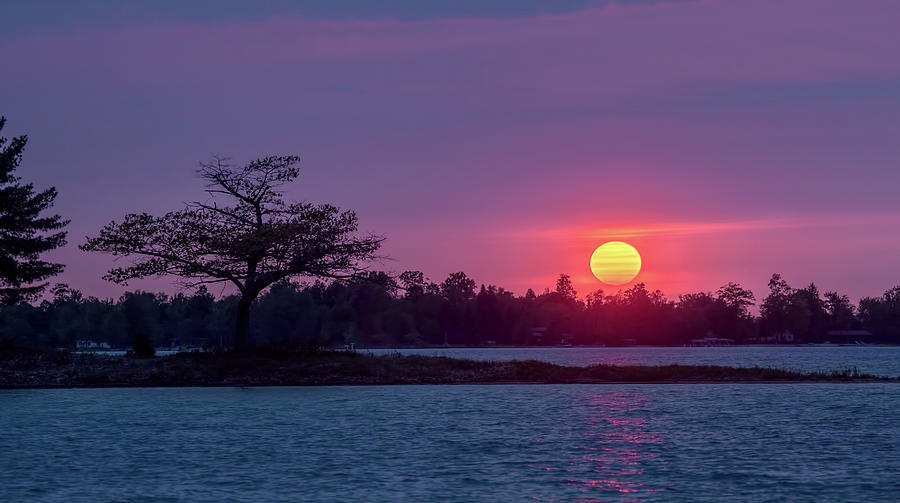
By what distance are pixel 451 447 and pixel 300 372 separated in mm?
33042

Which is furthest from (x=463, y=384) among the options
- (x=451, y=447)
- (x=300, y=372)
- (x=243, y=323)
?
(x=451, y=447)

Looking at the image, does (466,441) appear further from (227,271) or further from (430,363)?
(227,271)

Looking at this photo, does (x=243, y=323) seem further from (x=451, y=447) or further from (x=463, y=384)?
(x=451, y=447)

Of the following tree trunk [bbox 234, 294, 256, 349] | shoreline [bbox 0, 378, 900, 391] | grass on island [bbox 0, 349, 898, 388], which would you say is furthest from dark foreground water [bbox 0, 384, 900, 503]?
tree trunk [bbox 234, 294, 256, 349]

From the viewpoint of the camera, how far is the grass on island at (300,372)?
63656 millimetres

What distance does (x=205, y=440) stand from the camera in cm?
3631


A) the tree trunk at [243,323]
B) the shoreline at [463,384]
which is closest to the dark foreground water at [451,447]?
the shoreline at [463,384]

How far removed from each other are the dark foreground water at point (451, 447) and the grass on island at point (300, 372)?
690 cm

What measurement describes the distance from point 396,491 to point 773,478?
1047 cm

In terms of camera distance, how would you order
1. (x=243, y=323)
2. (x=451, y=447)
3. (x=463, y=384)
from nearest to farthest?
(x=451, y=447) → (x=463, y=384) → (x=243, y=323)

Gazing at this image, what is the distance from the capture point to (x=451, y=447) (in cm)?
3344

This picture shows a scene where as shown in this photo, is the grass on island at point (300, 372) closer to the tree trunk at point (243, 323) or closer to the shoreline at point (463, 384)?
the shoreline at point (463, 384)

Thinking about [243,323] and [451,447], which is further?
[243,323]

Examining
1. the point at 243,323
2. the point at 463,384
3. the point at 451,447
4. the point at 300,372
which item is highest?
the point at 243,323
